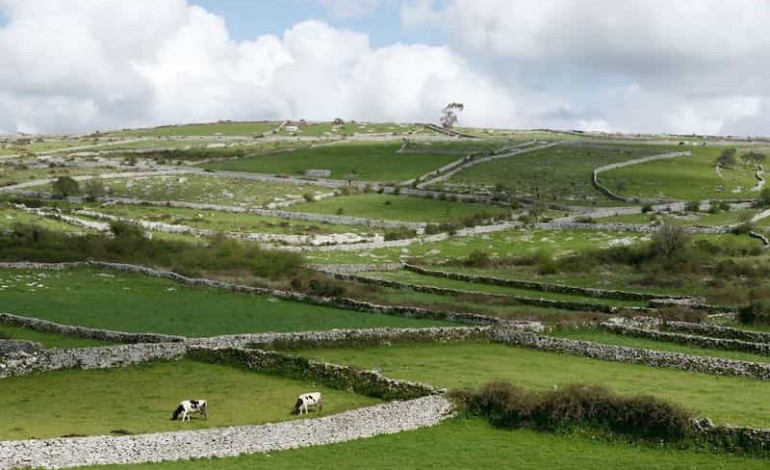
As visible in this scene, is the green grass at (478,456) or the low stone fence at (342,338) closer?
the green grass at (478,456)

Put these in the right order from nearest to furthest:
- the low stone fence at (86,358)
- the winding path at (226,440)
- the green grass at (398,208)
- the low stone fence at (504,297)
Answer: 1. the winding path at (226,440)
2. the low stone fence at (86,358)
3. the low stone fence at (504,297)
4. the green grass at (398,208)

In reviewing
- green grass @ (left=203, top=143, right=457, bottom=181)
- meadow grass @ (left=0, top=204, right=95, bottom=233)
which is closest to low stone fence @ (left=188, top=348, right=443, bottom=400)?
meadow grass @ (left=0, top=204, right=95, bottom=233)

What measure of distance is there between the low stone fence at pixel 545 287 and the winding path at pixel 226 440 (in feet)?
108

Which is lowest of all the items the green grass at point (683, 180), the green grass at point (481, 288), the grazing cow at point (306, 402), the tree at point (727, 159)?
the green grass at point (481, 288)

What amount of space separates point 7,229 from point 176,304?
3808 centimetres

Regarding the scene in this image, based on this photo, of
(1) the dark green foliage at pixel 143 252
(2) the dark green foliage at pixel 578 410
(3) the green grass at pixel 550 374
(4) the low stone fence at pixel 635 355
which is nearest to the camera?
(2) the dark green foliage at pixel 578 410

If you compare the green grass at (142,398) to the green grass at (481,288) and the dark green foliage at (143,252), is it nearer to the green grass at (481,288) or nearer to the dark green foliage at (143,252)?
the green grass at (481,288)

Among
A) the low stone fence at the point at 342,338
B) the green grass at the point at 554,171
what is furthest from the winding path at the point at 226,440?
the green grass at the point at 554,171

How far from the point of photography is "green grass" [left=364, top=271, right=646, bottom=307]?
61.2m

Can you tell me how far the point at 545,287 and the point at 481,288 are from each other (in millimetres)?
5011

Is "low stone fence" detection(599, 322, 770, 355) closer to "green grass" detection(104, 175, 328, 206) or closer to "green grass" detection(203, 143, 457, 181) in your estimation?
"green grass" detection(104, 175, 328, 206)

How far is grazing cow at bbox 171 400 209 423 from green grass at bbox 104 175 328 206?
294ft

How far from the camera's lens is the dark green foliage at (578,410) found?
29.1 meters

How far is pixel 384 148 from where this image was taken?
615 feet
